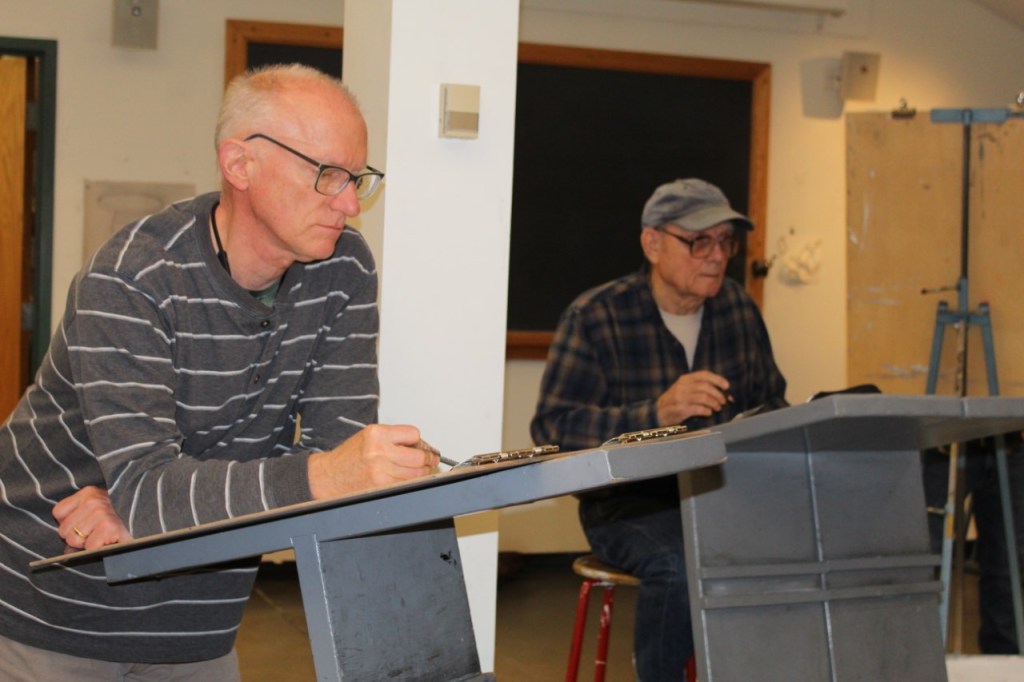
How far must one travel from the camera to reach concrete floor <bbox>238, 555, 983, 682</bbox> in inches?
162

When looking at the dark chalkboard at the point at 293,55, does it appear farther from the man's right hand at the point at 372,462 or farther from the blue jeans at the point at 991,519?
the man's right hand at the point at 372,462

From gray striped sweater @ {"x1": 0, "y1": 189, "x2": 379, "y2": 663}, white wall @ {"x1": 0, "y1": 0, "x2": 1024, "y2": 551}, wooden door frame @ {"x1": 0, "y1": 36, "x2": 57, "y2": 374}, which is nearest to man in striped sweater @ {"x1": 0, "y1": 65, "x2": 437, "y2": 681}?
gray striped sweater @ {"x1": 0, "y1": 189, "x2": 379, "y2": 663}

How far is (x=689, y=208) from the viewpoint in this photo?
337 cm

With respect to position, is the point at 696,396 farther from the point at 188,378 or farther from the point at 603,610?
the point at 188,378

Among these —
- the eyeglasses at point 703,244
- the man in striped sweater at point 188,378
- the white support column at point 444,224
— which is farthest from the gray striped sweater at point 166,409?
the eyeglasses at point 703,244

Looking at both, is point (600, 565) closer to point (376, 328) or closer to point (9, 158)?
point (376, 328)

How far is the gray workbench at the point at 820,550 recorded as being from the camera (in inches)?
69.7

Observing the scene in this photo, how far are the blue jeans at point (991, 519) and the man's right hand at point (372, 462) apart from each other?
2788mm

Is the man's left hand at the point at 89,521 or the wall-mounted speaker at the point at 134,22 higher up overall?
the wall-mounted speaker at the point at 134,22

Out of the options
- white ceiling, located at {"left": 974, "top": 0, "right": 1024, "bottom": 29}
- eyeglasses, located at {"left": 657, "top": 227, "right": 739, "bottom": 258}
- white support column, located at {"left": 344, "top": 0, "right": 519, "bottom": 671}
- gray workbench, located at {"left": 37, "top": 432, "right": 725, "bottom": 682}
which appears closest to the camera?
gray workbench, located at {"left": 37, "top": 432, "right": 725, "bottom": 682}

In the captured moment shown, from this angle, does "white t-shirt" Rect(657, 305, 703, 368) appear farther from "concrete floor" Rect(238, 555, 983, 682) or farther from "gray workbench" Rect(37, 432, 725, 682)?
"gray workbench" Rect(37, 432, 725, 682)

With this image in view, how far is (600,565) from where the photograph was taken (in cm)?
291

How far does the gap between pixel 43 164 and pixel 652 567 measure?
3301 millimetres

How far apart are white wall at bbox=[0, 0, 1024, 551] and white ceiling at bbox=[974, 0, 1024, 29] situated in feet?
0.15
